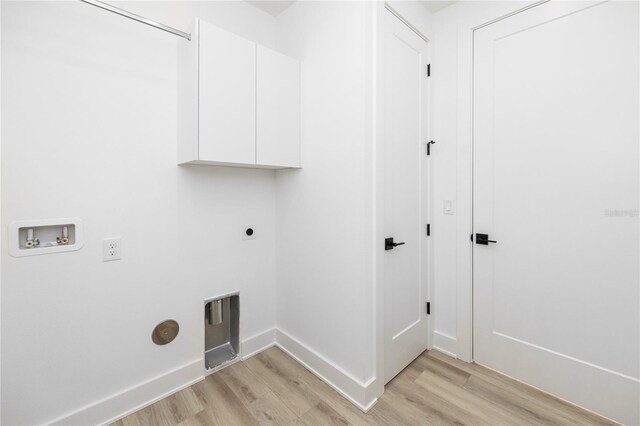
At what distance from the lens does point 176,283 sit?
5.76ft

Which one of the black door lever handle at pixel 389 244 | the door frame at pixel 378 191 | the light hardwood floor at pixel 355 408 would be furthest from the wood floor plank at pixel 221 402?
the black door lever handle at pixel 389 244

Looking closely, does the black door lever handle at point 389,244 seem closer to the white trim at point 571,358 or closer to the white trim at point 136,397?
the white trim at point 571,358

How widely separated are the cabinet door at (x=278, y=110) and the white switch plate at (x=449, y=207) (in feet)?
3.80

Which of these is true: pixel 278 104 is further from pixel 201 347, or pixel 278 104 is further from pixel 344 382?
pixel 344 382

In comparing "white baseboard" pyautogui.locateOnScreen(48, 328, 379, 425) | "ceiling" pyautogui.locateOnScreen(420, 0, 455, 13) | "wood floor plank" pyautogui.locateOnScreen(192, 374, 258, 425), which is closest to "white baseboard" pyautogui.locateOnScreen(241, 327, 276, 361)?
"white baseboard" pyautogui.locateOnScreen(48, 328, 379, 425)

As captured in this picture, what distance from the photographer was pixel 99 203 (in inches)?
58.1

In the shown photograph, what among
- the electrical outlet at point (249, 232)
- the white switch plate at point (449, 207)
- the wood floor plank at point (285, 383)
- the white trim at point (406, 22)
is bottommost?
the wood floor plank at point (285, 383)

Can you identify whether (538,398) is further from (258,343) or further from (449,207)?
(258,343)

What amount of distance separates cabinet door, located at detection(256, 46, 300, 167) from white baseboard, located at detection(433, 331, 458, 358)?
173 centimetres

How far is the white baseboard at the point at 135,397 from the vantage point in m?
1.45

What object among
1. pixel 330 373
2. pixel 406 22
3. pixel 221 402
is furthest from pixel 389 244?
pixel 406 22

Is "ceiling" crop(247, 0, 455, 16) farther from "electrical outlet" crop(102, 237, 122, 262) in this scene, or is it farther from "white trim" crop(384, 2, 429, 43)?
"electrical outlet" crop(102, 237, 122, 262)

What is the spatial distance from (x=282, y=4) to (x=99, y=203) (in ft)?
5.94

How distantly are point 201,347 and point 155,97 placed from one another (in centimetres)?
161
